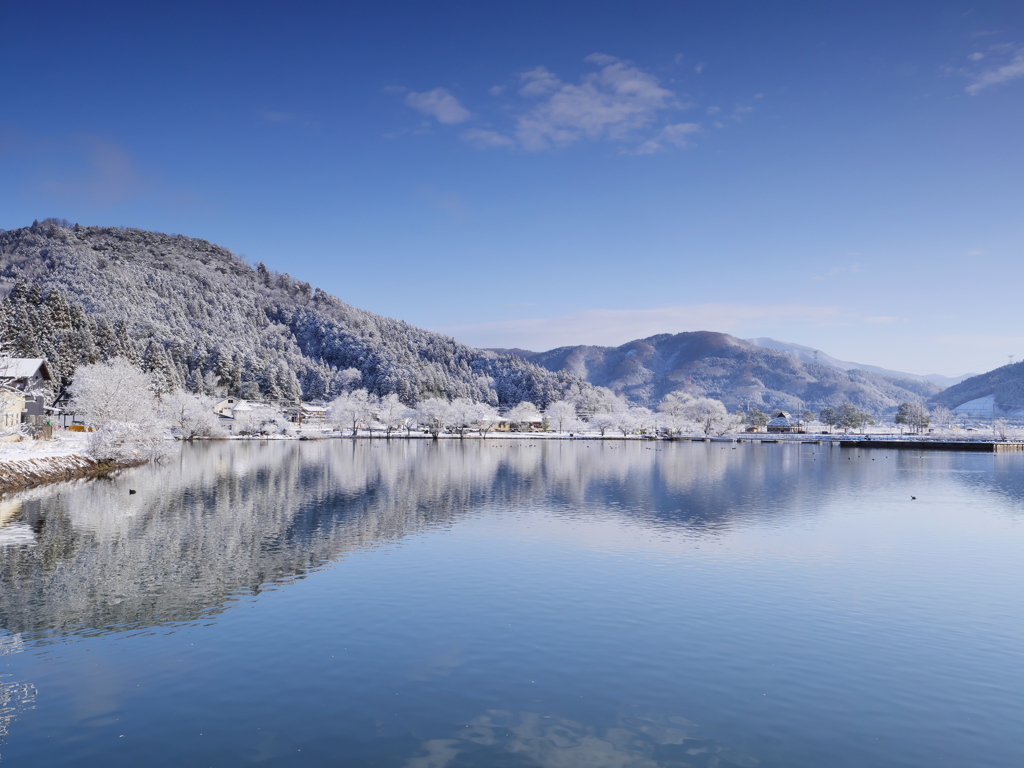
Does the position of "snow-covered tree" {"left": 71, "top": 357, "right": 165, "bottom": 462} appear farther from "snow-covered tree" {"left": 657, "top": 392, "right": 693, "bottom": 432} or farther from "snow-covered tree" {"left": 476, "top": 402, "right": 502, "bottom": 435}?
"snow-covered tree" {"left": 657, "top": 392, "right": 693, "bottom": 432}

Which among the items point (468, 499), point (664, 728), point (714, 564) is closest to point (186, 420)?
point (468, 499)

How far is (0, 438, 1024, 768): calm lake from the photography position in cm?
1107

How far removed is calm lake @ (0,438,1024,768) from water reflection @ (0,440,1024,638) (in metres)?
0.22

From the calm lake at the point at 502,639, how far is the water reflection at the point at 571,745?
0.05 metres

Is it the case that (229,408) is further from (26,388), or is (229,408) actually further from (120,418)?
(26,388)

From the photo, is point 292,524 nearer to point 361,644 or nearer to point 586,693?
point 361,644

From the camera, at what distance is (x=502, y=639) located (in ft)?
53.2

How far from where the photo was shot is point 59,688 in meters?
12.7

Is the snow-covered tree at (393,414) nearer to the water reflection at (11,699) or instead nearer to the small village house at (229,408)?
the small village house at (229,408)

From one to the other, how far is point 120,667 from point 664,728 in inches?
446

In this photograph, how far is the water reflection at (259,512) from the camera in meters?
19.4

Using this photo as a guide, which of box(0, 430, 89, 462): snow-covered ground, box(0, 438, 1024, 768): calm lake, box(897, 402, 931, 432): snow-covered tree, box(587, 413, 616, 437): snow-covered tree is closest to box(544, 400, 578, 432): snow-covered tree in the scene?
box(587, 413, 616, 437): snow-covered tree

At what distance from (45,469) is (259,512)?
75.0ft

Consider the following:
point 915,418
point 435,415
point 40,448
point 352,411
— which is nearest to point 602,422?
point 435,415
